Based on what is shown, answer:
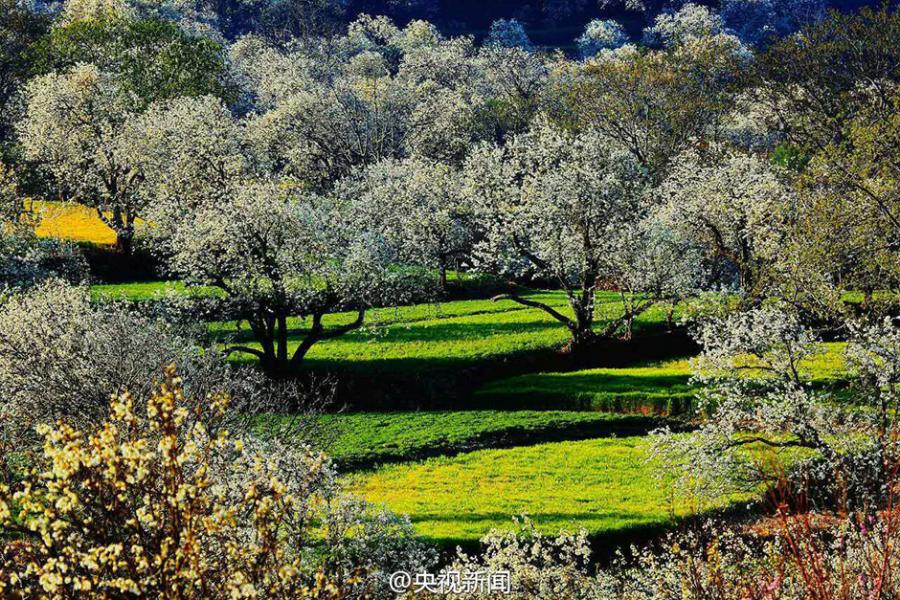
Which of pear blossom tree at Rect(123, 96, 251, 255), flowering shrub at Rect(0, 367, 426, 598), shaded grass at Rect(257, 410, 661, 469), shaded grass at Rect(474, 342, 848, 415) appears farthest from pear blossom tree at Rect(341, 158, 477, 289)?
flowering shrub at Rect(0, 367, 426, 598)

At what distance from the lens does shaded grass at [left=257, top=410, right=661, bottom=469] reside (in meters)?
39.1

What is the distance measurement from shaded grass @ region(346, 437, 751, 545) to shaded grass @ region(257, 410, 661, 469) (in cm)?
147

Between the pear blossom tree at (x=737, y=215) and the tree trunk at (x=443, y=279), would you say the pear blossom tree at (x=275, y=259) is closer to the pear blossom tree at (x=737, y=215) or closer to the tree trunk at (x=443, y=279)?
the tree trunk at (x=443, y=279)

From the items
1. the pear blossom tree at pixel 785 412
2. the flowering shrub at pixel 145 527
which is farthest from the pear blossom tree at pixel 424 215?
the flowering shrub at pixel 145 527

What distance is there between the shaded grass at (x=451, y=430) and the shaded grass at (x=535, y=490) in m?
1.47

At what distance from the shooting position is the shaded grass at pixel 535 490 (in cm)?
2975

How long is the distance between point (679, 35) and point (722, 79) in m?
72.8

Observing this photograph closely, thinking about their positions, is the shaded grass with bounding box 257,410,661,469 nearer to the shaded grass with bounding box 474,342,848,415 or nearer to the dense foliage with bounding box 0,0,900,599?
the dense foliage with bounding box 0,0,900,599


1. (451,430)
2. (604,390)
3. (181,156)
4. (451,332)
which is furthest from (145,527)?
(181,156)

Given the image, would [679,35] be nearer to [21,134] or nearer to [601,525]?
[21,134]

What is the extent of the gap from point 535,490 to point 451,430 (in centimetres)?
865

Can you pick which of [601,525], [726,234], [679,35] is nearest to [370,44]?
[679,35]

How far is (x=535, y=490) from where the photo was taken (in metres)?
33.5

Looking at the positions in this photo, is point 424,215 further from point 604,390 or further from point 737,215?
point 604,390
